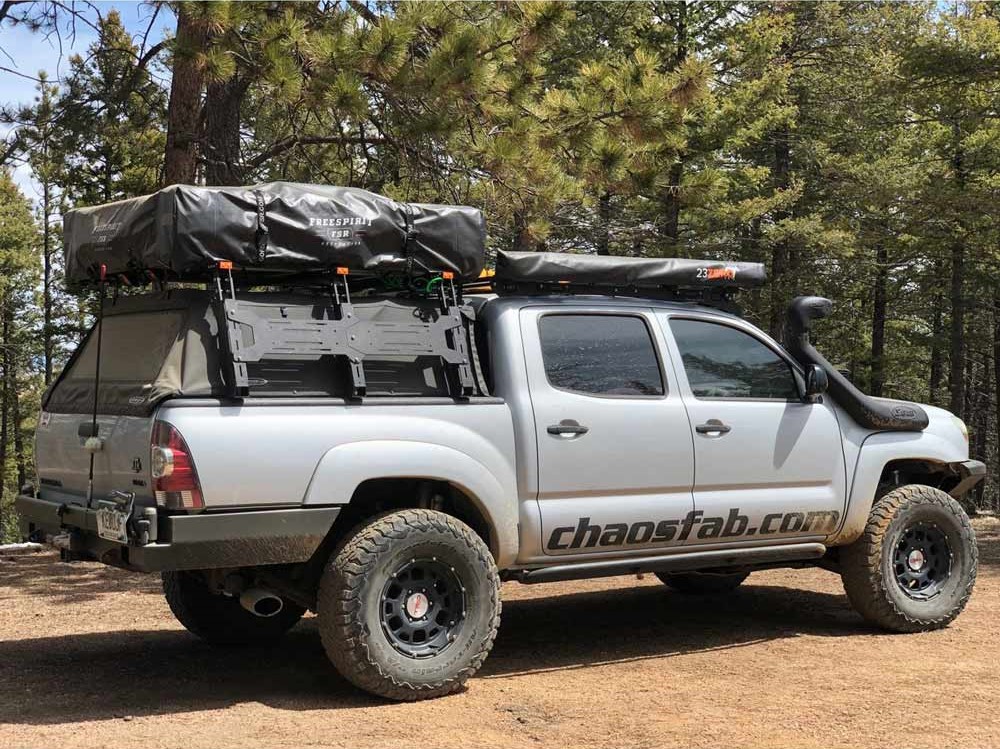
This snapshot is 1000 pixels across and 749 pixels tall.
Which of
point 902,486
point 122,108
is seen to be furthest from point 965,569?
point 122,108

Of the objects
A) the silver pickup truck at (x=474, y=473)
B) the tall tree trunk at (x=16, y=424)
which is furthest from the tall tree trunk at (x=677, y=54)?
the tall tree trunk at (x=16, y=424)

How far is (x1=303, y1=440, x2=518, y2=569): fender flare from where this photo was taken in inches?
199

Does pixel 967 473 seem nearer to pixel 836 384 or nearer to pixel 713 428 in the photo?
pixel 836 384

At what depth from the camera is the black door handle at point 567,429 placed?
5723 millimetres

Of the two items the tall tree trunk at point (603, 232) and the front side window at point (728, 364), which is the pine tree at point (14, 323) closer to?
the tall tree trunk at point (603, 232)

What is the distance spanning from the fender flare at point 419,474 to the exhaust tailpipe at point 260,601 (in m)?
0.58

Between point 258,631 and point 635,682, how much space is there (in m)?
2.29

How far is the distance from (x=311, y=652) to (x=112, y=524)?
192 cm

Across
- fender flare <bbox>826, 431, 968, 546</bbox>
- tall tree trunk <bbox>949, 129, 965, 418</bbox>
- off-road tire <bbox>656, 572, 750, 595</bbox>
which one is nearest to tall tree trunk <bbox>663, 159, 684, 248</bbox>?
tall tree trunk <bbox>949, 129, 965, 418</bbox>

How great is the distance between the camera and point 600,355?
20.0ft

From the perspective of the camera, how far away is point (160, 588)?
9047 millimetres

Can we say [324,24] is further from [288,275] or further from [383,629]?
[383,629]

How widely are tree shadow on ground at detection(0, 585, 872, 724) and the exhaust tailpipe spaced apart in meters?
0.42

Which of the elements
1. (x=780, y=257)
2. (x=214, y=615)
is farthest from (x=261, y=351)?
(x=780, y=257)
